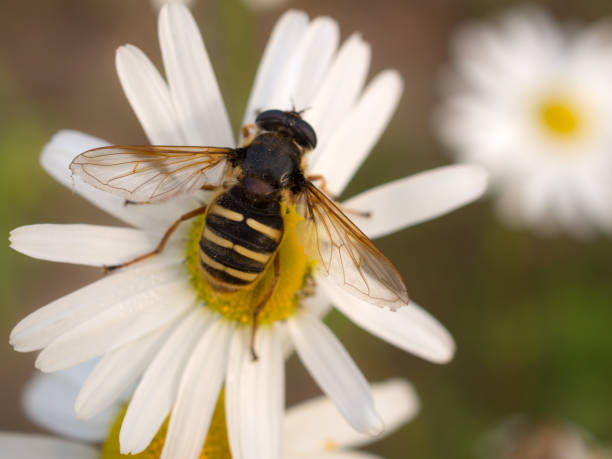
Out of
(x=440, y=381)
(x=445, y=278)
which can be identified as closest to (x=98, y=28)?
(x=445, y=278)

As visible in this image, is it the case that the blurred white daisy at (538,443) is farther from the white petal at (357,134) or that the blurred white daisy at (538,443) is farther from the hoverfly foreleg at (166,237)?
the hoverfly foreleg at (166,237)

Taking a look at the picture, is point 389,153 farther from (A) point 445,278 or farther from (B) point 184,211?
(B) point 184,211

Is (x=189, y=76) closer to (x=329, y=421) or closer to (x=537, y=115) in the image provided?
(x=329, y=421)

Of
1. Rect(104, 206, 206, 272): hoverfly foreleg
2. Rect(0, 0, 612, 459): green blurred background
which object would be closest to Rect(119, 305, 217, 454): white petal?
Rect(104, 206, 206, 272): hoverfly foreleg

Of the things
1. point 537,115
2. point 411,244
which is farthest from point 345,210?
point 537,115

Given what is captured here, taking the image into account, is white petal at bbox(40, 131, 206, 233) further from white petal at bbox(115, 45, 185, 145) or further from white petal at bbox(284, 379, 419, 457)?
white petal at bbox(284, 379, 419, 457)

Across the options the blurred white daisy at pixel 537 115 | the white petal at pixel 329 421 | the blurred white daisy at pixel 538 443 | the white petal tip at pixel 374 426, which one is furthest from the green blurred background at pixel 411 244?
the white petal tip at pixel 374 426
